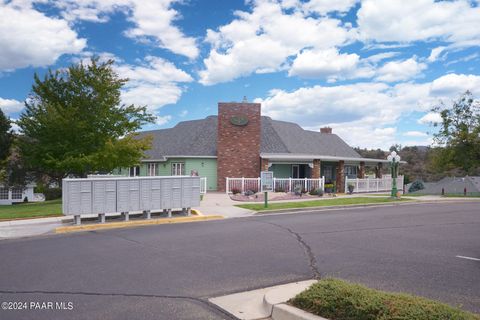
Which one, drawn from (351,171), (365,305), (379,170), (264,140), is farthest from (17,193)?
(365,305)

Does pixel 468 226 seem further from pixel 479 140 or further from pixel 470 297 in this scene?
pixel 479 140

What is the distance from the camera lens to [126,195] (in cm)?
1509

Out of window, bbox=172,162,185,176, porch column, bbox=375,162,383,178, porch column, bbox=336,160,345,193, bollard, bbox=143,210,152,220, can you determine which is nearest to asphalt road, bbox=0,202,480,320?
bollard, bbox=143,210,152,220

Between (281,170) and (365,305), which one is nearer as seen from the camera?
(365,305)

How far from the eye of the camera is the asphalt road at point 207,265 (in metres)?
6.09

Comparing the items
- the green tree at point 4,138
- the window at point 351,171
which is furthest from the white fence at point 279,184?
the green tree at point 4,138

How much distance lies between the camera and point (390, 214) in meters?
17.5

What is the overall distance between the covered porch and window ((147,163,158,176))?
408 inches

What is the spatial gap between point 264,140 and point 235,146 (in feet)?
13.5

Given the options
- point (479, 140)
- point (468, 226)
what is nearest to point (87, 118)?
point (468, 226)

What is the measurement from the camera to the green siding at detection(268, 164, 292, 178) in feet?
107

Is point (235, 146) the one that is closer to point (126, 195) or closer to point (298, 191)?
point (298, 191)

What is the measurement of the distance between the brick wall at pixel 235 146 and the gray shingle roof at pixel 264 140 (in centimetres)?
166

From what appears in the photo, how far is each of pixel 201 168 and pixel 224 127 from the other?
3.73 metres
